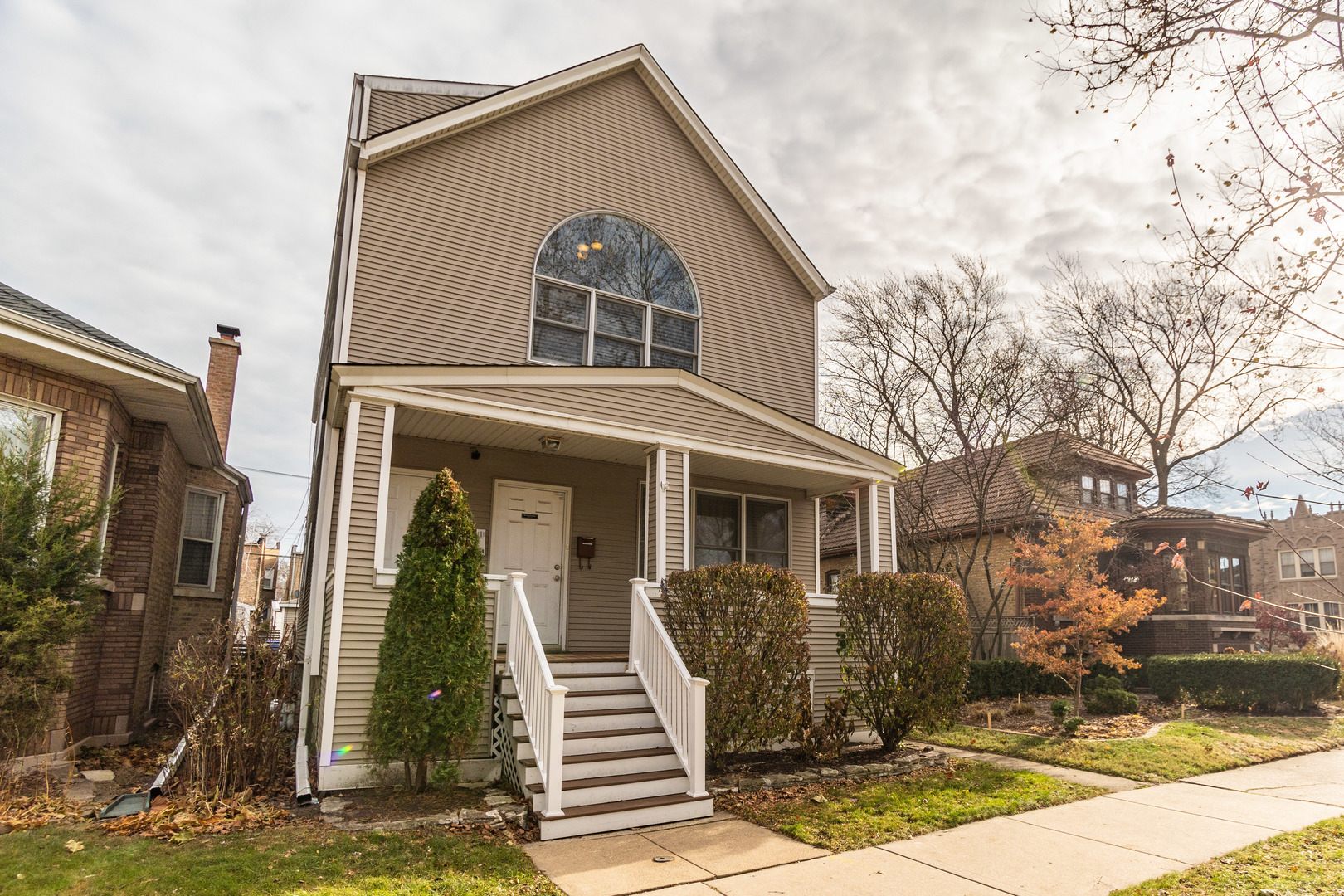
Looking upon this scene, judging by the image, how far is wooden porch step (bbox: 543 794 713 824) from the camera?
6273mm

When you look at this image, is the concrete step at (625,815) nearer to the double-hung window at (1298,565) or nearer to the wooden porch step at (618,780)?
the wooden porch step at (618,780)

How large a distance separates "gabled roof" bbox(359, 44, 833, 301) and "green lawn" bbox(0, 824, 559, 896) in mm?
7400

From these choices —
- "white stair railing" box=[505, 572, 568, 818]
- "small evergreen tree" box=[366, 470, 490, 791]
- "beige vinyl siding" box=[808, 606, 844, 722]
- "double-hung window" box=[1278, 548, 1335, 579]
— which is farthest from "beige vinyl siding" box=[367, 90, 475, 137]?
"double-hung window" box=[1278, 548, 1335, 579]

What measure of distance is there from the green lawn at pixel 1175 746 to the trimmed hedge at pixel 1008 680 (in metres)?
3.28

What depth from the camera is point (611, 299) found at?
11.2m

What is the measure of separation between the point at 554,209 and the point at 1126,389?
19698mm

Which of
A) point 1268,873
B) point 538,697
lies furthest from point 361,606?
point 1268,873

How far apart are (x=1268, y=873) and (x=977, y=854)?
1.87 metres

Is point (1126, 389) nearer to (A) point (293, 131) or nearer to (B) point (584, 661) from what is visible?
(B) point (584, 661)

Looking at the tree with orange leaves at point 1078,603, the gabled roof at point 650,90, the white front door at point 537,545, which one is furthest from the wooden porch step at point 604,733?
the tree with orange leaves at point 1078,603

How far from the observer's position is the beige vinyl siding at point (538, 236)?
31.4 ft

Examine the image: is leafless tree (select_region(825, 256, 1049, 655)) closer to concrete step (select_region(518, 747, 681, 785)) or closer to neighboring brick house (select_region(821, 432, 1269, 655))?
neighboring brick house (select_region(821, 432, 1269, 655))

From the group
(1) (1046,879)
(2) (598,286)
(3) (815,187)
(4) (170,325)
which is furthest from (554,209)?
(4) (170,325)

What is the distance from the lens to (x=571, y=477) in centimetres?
1067
